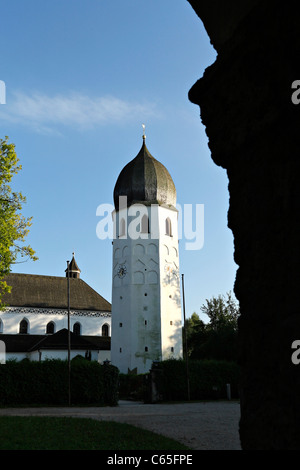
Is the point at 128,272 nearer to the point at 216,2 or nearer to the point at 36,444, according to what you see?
the point at 36,444

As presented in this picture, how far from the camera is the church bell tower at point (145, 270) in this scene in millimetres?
43781

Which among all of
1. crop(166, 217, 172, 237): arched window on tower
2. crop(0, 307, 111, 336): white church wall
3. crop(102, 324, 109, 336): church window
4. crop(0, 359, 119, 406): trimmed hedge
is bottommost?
crop(0, 359, 119, 406): trimmed hedge

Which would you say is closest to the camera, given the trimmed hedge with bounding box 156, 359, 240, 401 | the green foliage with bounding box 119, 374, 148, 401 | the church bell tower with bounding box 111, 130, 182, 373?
the trimmed hedge with bounding box 156, 359, 240, 401

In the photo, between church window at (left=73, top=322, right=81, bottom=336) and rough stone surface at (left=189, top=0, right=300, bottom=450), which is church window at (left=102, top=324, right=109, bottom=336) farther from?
rough stone surface at (left=189, top=0, right=300, bottom=450)

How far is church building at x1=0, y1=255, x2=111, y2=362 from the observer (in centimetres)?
4838

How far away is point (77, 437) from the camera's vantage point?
31.2 ft

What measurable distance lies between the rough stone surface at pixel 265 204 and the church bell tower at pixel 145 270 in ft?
135

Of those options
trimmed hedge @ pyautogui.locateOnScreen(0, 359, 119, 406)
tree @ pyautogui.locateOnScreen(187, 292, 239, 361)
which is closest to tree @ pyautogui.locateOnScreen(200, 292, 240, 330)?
tree @ pyautogui.locateOnScreen(187, 292, 239, 361)

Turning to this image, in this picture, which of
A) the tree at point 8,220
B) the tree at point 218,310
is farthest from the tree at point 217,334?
the tree at point 8,220

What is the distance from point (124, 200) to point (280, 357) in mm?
47180

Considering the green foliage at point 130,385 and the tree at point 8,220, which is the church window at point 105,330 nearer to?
the green foliage at point 130,385

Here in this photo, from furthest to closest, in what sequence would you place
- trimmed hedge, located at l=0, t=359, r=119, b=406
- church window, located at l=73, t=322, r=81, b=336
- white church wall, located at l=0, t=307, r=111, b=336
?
1. church window, located at l=73, t=322, r=81, b=336
2. white church wall, located at l=0, t=307, r=111, b=336
3. trimmed hedge, located at l=0, t=359, r=119, b=406

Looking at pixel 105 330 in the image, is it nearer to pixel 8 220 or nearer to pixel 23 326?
pixel 23 326

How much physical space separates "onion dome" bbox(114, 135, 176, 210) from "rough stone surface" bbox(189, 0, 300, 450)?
45.3 m
